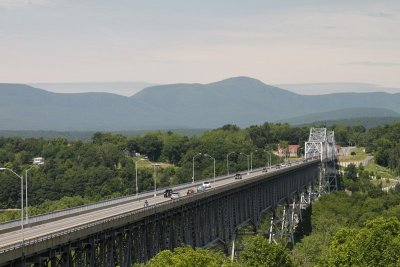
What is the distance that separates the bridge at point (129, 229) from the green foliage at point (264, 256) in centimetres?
714

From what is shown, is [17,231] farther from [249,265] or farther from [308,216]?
[308,216]

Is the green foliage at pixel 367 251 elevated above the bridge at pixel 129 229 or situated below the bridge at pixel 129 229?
below

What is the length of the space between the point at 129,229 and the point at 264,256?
58.8 feet

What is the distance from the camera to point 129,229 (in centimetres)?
7325

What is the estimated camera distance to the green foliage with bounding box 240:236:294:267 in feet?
279

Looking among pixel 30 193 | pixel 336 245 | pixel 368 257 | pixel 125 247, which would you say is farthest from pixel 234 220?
pixel 30 193

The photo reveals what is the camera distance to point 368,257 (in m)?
82.7

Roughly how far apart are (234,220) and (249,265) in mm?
34886

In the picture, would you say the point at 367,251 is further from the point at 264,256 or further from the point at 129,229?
the point at 129,229

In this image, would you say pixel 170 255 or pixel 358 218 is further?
pixel 358 218

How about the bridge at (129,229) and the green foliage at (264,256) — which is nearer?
the bridge at (129,229)

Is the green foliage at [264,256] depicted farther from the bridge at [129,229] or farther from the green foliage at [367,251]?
the bridge at [129,229]

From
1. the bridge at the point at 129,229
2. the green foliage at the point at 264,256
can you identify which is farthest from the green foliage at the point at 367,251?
the bridge at the point at 129,229

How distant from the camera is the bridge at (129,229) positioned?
189 ft
